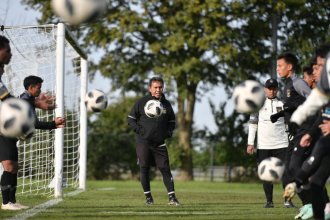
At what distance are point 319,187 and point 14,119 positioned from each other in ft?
11.2

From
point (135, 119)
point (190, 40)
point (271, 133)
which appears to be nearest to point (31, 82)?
point (135, 119)

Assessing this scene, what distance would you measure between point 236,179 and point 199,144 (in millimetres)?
2606

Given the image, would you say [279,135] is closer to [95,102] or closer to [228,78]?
[95,102]

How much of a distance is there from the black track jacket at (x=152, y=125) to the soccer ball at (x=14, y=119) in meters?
3.26

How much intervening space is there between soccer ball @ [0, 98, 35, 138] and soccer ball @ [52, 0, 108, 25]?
1.75 m

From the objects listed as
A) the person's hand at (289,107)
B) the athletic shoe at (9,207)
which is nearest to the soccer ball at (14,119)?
the athletic shoe at (9,207)

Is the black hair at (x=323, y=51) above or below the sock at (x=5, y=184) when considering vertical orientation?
above

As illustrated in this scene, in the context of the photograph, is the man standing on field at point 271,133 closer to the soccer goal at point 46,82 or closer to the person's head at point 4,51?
the soccer goal at point 46,82

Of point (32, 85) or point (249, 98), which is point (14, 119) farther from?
point (249, 98)

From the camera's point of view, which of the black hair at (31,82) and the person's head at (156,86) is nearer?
the black hair at (31,82)

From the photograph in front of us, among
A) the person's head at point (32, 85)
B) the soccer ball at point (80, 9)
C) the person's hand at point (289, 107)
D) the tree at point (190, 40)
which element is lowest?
the person's hand at point (289, 107)

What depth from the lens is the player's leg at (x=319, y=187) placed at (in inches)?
211

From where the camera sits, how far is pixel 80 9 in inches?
283

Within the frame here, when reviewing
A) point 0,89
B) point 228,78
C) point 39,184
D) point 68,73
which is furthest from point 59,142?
point 228,78
